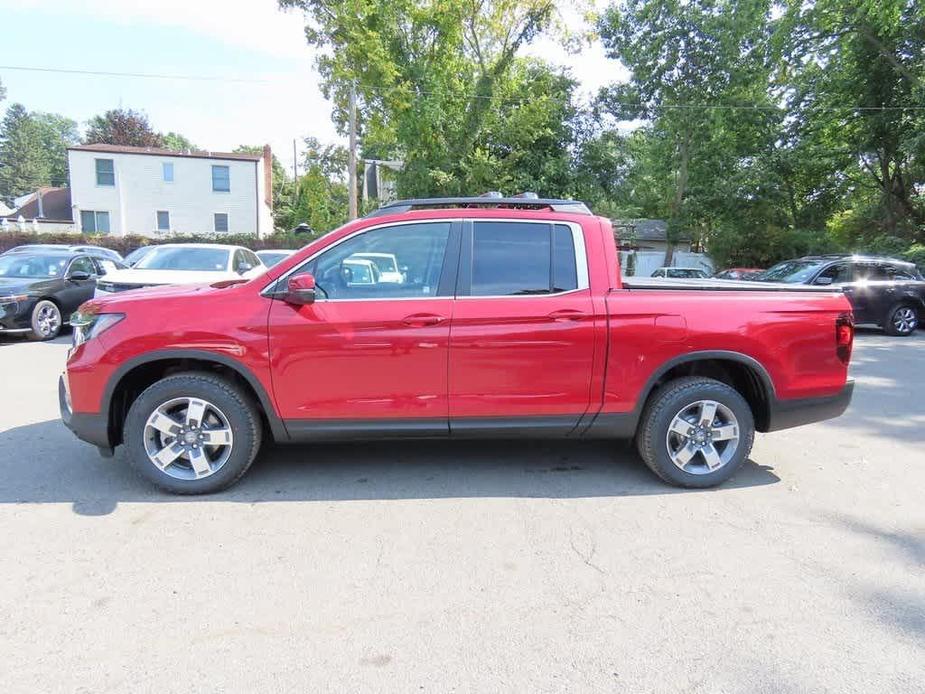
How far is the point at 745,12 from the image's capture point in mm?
23188

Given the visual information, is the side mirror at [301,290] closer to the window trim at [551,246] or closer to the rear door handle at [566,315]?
the window trim at [551,246]

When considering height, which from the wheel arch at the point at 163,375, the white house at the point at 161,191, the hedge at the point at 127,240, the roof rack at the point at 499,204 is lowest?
the wheel arch at the point at 163,375

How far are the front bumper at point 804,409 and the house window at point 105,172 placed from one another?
3574 centimetres

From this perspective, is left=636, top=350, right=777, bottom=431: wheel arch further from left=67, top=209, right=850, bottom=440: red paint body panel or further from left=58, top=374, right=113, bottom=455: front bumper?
left=58, top=374, right=113, bottom=455: front bumper

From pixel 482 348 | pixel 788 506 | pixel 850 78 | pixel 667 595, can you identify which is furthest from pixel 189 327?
pixel 850 78

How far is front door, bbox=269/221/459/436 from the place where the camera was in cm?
361

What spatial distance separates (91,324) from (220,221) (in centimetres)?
3164

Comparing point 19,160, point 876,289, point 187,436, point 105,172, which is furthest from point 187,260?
point 19,160

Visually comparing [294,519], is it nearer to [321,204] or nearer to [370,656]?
[370,656]

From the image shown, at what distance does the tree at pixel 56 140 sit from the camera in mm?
81438

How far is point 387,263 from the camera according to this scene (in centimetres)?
384

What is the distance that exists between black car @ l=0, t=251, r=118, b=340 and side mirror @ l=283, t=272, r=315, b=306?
8109 millimetres

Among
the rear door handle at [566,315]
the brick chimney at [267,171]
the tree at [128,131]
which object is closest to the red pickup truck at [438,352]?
the rear door handle at [566,315]

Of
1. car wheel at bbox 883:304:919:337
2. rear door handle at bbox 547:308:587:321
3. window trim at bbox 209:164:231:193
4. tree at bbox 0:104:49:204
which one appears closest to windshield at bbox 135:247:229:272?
rear door handle at bbox 547:308:587:321
